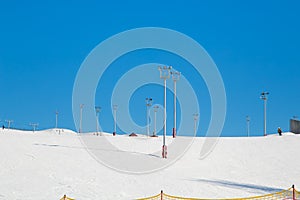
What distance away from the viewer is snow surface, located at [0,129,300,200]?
21.6 m

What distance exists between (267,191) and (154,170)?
772 cm

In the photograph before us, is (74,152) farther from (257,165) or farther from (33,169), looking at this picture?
(257,165)

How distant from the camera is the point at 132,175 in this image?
26219 millimetres

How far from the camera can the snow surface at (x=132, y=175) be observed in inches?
849

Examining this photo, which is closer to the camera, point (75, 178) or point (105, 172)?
point (75, 178)

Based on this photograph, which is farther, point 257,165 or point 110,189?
point 257,165

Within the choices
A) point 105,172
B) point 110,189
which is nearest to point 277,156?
point 105,172

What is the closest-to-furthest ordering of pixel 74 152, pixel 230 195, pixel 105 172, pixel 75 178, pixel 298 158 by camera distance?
pixel 230 195 → pixel 75 178 → pixel 105 172 → pixel 74 152 → pixel 298 158

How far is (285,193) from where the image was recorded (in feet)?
75.3

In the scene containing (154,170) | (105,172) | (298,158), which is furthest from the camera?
(298,158)

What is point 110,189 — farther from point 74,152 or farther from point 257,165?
point 257,165

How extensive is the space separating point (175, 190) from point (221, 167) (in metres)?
11.1

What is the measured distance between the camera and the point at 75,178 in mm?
23812

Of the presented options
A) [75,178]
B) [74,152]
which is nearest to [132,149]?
[74,152]
